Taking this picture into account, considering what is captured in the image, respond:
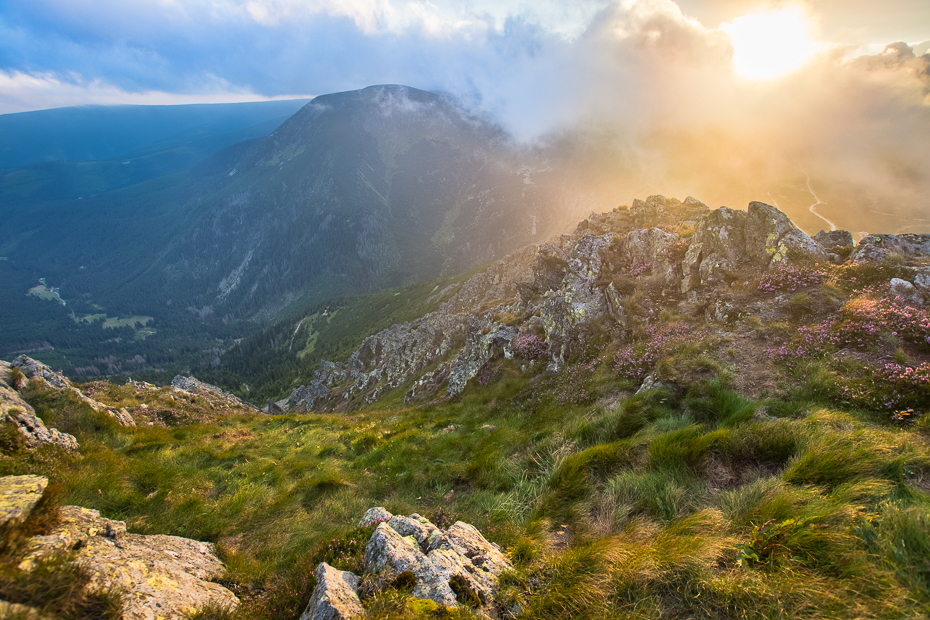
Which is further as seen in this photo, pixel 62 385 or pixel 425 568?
pixel 62 385

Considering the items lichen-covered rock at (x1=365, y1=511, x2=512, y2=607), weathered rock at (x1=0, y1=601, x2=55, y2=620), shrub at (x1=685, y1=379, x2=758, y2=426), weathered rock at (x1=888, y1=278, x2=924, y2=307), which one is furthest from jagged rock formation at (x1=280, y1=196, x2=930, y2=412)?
weathered rock at (x1=0, y1=601, x2=55, y2=620)

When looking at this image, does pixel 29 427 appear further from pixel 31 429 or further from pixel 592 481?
pixel 592 481

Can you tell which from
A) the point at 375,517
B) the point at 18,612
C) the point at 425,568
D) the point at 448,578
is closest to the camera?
the point at 18,612

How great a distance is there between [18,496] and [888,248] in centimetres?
2657

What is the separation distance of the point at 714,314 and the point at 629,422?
863 centimetres

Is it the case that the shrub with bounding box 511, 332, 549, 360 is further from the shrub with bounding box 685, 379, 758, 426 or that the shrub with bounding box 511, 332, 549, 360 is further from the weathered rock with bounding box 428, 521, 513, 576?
the weathered rock with bounding box 428, 521, 513, 576

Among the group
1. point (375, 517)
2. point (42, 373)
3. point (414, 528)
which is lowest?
point (42, 373)

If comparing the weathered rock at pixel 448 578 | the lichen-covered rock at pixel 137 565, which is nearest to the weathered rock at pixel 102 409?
the lichen-covered rock at pixel 137 565

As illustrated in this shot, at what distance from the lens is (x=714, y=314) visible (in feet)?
48.0

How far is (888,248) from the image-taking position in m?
14.7

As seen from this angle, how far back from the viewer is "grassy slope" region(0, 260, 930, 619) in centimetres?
384

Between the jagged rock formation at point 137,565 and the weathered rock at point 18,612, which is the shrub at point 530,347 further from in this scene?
the weathered rock at point 18,612

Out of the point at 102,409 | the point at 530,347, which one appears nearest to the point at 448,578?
the point at 530,347

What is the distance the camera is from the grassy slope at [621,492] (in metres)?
3.84
